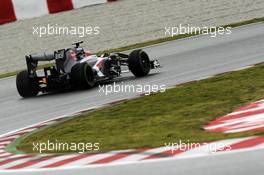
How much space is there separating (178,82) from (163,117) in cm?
349

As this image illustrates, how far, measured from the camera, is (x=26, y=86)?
13477 mm

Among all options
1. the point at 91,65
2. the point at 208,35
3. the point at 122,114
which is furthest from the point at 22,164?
the point at 208,35

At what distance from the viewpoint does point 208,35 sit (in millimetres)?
18266

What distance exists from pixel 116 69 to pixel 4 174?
24.2ft

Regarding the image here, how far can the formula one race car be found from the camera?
515 inches

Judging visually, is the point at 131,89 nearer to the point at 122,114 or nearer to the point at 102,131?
the point at 122,114
